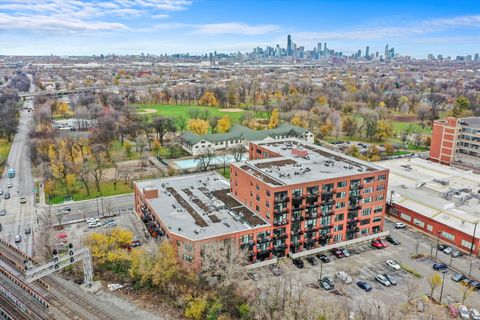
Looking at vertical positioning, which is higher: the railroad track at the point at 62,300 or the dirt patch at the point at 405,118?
the dirt patch at the point at 405,118

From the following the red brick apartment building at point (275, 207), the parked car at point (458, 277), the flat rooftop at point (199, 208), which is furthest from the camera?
the red brick apartment building at point (275, 207)

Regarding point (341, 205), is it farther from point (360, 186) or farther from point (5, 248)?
point (5, 248)

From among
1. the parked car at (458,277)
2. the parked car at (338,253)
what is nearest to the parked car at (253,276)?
the parked car at (338,253)

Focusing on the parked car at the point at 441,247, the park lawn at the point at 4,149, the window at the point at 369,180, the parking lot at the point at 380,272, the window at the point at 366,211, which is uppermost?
the window at the point at 369,180

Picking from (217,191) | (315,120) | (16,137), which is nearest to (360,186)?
(217,191)

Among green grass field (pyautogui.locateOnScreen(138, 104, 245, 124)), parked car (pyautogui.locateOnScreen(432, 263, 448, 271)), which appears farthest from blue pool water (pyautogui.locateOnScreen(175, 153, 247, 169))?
parked car (pyautogui.locateOnScreen(432, 263, 448, 271))

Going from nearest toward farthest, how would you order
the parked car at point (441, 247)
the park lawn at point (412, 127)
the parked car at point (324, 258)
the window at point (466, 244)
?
the parked car at point (324, 258) < the window at point (466, 244) < the parked car at point (441, 247) < the park lawn at point (412, 127)

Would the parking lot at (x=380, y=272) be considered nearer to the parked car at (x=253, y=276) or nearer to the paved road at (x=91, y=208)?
the parked car at (x=253, y=276)
